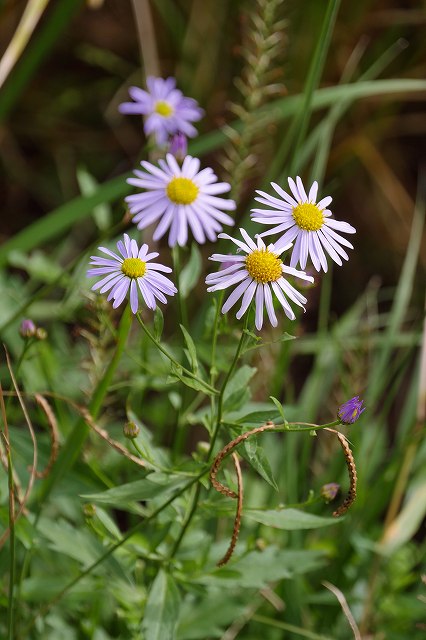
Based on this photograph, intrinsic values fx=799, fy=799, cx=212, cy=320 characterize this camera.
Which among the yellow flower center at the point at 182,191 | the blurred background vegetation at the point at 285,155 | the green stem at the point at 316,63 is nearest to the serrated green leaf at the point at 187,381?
the yellow flower center at the point at 182,191

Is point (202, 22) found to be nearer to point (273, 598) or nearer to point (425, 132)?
point (425, 132)

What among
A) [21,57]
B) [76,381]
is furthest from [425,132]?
[76,381]

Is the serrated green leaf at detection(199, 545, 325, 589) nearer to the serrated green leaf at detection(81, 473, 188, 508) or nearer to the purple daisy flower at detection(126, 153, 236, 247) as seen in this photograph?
the serrated green leaf at detection(81, 473, 188, 508)

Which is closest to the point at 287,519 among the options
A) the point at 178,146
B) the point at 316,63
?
the point at 178,146

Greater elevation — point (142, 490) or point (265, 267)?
point (265, 267)

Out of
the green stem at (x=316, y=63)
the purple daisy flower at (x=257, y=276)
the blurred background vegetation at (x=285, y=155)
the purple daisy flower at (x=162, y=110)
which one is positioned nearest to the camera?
the purple daisy flower at (x=257, y=276)

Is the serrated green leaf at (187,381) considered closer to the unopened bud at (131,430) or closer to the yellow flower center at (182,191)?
the unopened bud at (131,430)

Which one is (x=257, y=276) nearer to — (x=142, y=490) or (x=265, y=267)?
(x=265, y=267)
